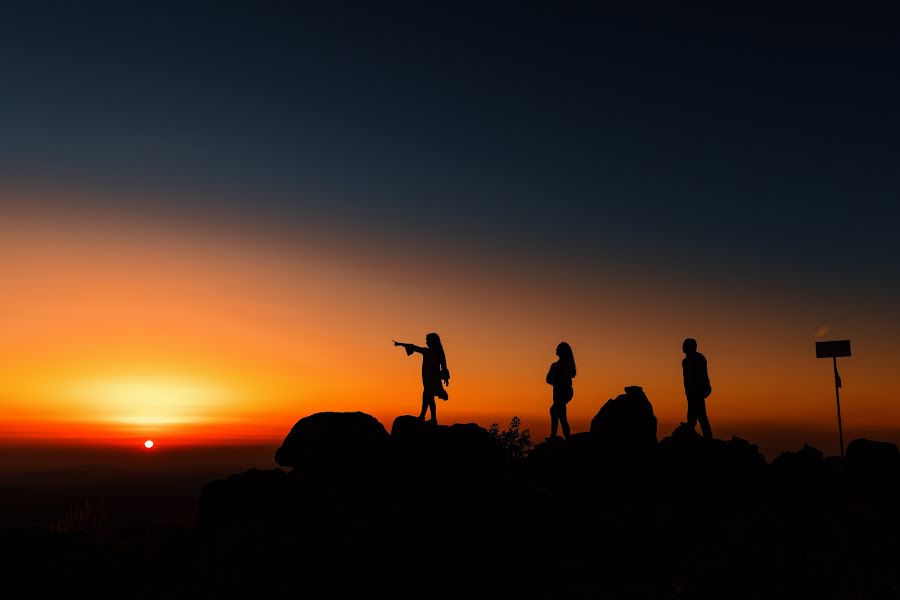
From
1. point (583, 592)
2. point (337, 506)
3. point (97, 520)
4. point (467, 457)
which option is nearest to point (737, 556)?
point (583, 592)

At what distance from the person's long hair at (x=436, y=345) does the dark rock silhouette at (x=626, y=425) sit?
579cm

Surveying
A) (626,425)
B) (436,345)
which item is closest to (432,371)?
(436,345)

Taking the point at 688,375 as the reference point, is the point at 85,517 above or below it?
below

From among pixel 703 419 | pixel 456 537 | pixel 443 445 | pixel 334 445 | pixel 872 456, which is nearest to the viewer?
pixel 456 537

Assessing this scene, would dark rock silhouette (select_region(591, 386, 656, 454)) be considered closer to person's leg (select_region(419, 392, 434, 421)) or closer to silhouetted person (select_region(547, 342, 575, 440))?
silhouetted person (select_region(547, 342, 575, 440))

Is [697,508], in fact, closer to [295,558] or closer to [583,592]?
[583,592]

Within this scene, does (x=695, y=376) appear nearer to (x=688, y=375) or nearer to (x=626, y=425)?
(x=688, y=375)

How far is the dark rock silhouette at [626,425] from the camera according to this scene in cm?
2064

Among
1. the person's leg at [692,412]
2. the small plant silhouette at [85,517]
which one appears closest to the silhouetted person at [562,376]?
the person's leg at [692,412]

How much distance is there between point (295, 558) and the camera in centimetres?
1204

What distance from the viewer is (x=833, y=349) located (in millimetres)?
20156

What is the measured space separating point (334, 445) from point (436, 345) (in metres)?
4.53

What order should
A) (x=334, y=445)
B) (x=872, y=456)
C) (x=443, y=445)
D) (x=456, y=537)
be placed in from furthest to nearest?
(x=872, y=456), (x=443, y=445), (x=334, y=445), (x=456, y=537)

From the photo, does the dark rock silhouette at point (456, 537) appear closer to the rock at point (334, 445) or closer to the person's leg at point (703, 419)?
the rock at point (334, 445)
